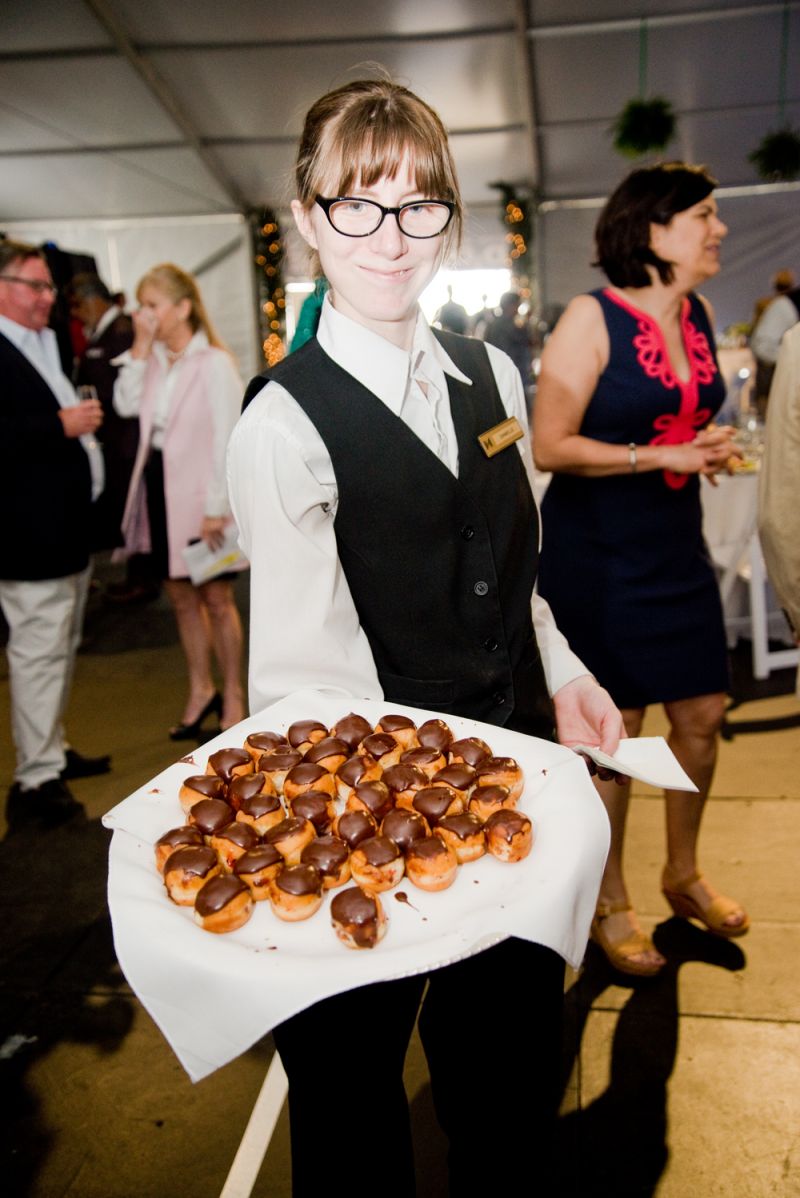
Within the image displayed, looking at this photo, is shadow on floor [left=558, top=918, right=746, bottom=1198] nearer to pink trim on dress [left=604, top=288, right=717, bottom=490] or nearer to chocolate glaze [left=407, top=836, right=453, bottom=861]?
chocolate glaze [left=407, top=836, right=453, bottom=861]

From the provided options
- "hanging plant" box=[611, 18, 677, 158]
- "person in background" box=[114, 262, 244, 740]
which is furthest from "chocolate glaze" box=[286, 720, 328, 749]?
"hanging plant" box=[611, 18, 677, 158]

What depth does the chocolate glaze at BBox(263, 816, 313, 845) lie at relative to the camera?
3.54 feet

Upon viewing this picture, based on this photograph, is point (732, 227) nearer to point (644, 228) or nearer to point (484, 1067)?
point (644, 228)

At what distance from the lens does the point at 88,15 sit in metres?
7.13

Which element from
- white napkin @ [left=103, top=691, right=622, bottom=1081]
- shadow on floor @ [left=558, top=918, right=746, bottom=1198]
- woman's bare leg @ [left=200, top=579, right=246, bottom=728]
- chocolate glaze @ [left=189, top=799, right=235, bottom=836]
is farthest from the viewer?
woman's bare leg @ [left=200, top=579, right=246, bottom=728]

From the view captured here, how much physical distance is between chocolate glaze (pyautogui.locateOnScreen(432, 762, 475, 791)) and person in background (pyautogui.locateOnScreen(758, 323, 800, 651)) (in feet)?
3.45

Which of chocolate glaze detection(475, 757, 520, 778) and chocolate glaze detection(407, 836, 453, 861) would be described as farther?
chocolate glaze detection(475, 757, 520, 778)

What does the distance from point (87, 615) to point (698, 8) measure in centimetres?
689

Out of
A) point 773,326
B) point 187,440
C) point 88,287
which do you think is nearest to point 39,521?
point 187,440

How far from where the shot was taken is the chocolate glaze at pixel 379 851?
40.0 inches

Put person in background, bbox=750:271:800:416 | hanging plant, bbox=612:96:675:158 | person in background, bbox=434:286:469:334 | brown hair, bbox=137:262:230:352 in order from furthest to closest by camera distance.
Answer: person in background, bbox=434:286:469:334 → hanging plant, bbox=612:96:675:158 → person in background, bbox=750:271:800:416 → brown hair, bbox=137:262:230:352

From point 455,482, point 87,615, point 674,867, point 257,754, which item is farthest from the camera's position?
point 87,615

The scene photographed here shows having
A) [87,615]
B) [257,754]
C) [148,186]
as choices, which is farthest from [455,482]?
[148,186]

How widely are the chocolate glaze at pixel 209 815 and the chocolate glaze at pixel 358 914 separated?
0.64ft
